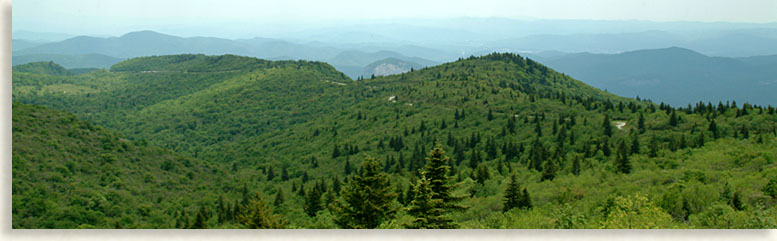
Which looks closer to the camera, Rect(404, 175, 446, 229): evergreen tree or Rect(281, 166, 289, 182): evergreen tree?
Rect(404, 175, 446, 229): evergreen tree

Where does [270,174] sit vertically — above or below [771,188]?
below

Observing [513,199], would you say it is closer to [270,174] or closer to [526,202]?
[526,202]

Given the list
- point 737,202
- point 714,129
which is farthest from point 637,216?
point 714,129

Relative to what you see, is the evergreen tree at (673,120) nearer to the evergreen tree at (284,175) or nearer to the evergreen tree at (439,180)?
the evergreen tree at (439,180)

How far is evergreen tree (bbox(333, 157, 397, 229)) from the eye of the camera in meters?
12.0

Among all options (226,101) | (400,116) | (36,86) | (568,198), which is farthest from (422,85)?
(36,86)

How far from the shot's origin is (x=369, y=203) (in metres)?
11.9

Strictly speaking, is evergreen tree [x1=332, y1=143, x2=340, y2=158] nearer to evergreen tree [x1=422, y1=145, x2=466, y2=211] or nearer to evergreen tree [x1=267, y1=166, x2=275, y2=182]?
evergreen tree [x1=267, y1=166, x2=275, y2=182]

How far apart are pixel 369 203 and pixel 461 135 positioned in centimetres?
2737

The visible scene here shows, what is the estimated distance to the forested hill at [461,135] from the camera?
1250cm

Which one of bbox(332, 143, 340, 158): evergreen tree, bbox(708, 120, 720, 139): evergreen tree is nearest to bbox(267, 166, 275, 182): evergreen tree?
bbox(332, 143, 340, 158): evergreen tree

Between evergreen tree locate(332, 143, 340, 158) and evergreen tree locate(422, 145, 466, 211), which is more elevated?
evergreen tree locate(422, 145, 466, 211)

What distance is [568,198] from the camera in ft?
46.8

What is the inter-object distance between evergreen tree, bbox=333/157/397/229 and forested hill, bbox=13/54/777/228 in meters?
0.47
